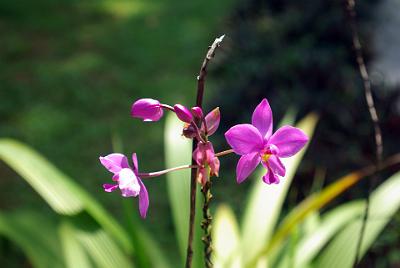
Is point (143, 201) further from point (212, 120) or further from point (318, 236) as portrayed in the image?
point (318, 236)

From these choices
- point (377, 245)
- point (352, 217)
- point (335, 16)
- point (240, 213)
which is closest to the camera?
point (352, 217)

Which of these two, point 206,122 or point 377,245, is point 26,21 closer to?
point 377,245

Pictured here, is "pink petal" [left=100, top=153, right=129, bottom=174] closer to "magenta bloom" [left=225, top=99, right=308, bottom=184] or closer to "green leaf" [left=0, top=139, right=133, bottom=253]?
"magenta bloom" [left=225, top=99, right=308, bottom=184]

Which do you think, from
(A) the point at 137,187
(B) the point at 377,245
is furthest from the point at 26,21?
(A) the point at 137,187

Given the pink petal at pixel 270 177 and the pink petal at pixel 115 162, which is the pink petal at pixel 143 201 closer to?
the pink petal at pixel 115 162

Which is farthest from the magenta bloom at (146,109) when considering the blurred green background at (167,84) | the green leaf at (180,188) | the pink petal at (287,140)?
the blurred green background at (167,84)

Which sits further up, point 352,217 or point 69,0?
point 69,0
